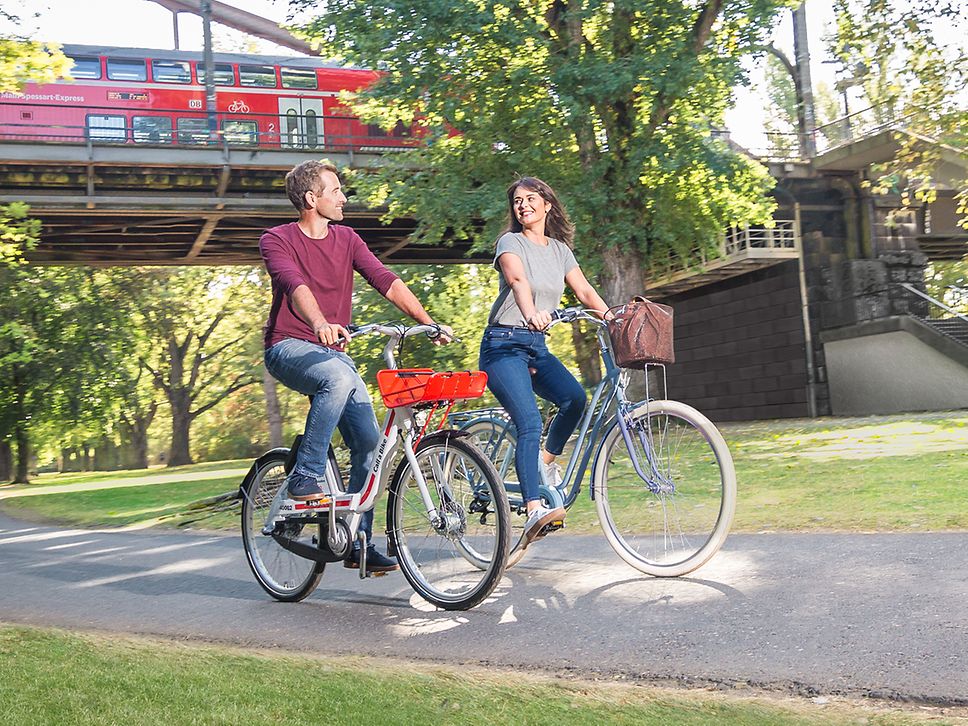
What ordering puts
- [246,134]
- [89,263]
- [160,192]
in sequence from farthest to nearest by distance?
[89,263], [160,192], [246,134]

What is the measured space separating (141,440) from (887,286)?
117ft

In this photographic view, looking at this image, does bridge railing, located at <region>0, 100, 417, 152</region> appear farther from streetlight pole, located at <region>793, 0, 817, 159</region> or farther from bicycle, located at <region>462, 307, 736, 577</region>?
bicycle, located at <region>462, 307, 736, 577</region>

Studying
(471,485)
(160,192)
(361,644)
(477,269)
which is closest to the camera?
(361,644)

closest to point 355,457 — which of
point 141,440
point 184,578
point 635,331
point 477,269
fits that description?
point 635,331

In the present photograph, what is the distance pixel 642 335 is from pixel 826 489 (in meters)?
4.74

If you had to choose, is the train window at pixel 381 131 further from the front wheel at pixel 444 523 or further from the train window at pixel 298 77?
the front wheel at pixel 444 523

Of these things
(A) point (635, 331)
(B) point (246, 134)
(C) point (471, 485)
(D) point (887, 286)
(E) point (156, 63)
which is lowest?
(C) point (471, 485)

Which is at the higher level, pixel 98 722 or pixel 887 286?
pixel 887 286

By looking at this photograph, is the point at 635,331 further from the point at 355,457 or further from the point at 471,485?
the point at 355,457

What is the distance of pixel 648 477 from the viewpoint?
5070 millimetres

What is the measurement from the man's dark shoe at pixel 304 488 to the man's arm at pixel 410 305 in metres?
0.89

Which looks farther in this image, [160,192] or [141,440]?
[141,440]

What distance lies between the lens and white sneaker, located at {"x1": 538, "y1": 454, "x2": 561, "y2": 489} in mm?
5105

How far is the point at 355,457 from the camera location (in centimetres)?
A: 512
